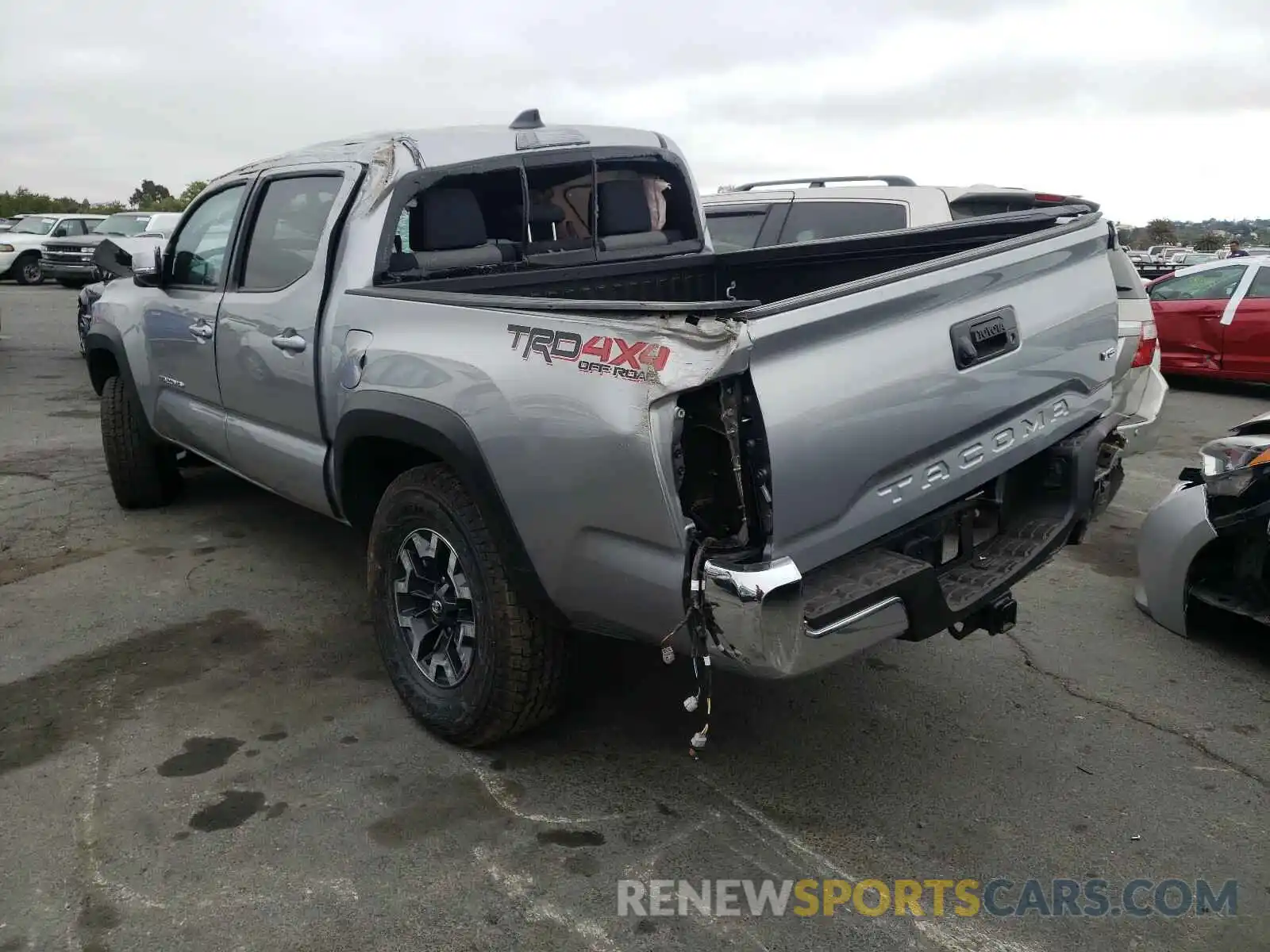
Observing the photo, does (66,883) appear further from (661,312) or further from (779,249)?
(779,249)

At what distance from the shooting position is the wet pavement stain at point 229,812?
9.61 feet

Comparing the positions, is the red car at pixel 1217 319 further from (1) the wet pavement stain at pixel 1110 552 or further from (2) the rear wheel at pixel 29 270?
(2) the rear wheel at pixel 29 270

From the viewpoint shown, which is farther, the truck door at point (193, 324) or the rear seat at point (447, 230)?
the truck door at point (193, 324)

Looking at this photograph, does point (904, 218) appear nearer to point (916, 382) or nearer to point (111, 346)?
Result: point (916, 382)

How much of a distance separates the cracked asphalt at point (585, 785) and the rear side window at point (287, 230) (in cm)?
146

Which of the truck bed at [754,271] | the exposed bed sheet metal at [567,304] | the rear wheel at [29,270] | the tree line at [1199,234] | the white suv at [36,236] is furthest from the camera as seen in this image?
the tree line at [1199,234]

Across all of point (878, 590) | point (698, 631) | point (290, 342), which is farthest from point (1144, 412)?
point (290, 342)

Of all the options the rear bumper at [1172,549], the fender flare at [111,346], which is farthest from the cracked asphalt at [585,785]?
the fender flare at [111,346]

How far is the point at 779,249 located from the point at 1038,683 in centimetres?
201

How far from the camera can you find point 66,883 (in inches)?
105

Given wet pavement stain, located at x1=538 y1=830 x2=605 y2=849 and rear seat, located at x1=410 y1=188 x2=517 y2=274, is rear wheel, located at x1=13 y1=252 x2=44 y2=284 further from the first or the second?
wet pavement stain, located at x1=538 y1=830 x2=605 y2=849

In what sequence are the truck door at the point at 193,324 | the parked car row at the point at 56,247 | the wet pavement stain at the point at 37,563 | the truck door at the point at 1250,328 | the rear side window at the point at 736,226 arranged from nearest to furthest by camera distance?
the truck door at the point at 193,324
the wet pavement stain at the point at 37,563
the rear side window at the point at 736,226
the truck door at the point at 1250,328
the parked car row at the point at 56,247

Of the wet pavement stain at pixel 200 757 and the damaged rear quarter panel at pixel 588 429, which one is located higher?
the damaged rear quarter panel at pixel 588 429

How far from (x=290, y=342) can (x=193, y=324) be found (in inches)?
44.3
